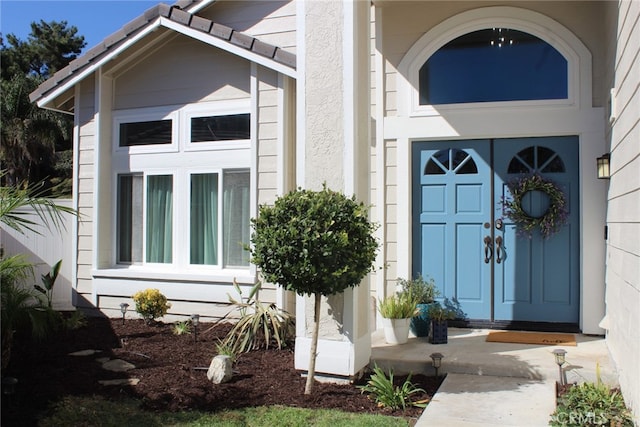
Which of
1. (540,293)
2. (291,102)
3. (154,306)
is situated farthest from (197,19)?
(540,293)

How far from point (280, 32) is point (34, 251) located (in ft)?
15.0

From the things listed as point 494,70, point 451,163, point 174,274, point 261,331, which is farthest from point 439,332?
point 174,274

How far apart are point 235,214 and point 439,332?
3069mm

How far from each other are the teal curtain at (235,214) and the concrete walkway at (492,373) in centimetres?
232

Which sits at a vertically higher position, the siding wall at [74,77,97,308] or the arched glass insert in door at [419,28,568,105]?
the arched glass insert in door at [419,28,568,105]

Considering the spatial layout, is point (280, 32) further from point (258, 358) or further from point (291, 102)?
point (258, 358)

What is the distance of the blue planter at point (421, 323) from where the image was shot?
19.4 feet

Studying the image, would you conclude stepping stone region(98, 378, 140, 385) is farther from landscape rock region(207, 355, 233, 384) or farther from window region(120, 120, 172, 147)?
window region(120, 120, 172, 147)

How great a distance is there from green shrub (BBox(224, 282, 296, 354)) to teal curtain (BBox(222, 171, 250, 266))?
1.28 m

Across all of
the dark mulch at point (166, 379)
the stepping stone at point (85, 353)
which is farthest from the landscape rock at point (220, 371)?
the stepping stone at point (85, 353)

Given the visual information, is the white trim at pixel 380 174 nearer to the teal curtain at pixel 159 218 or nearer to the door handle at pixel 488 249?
the door handle at pixel 488 249

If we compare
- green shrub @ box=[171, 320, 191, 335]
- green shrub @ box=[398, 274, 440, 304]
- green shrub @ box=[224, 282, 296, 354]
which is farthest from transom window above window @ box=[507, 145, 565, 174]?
green shrub @ box=[171, 320, 191, 335]

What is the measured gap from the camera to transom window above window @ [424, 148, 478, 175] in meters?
6.32

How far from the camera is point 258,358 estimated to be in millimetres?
5605
